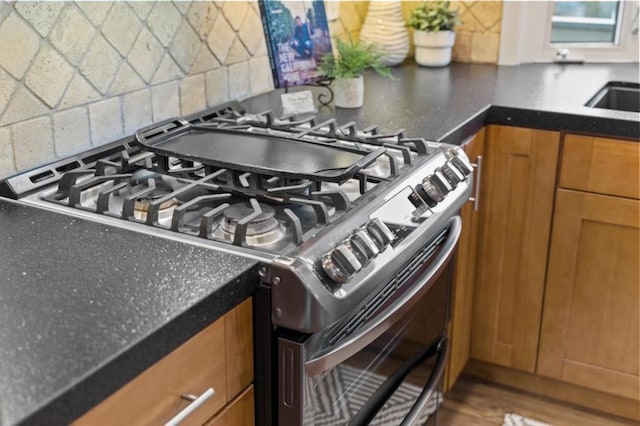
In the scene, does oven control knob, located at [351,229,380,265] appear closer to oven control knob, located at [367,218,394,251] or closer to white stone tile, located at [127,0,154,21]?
oven control knob, located at [367,218,394,251]

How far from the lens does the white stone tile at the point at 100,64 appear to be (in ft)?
4.80

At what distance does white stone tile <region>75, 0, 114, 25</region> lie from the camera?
1.43m

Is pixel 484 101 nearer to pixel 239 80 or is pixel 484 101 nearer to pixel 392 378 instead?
pixel 239 80

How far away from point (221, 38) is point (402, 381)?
95 centimetres

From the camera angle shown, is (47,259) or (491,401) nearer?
(47,259)

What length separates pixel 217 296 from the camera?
95cm

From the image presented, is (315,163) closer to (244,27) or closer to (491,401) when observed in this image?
(244,27)

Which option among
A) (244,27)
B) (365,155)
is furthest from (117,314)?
(244,27)

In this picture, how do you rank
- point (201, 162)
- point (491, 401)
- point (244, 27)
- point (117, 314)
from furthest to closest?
point (491, 401)
point (244, 27)
point (201, 162)
point (117, 314)

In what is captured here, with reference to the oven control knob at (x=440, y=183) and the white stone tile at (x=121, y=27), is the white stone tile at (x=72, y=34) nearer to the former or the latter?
the white stone tile at (x=121, y=27)

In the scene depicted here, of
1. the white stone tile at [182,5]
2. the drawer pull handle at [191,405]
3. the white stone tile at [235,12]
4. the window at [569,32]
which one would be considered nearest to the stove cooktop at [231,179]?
the drawer pull handle at [191,405]

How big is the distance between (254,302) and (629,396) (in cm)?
136

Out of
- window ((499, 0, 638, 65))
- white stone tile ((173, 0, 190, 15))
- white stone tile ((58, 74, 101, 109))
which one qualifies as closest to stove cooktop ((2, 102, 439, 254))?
white stone tile ((58, 74, 101, 109))

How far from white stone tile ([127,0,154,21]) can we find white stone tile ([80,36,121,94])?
0.35 ft
